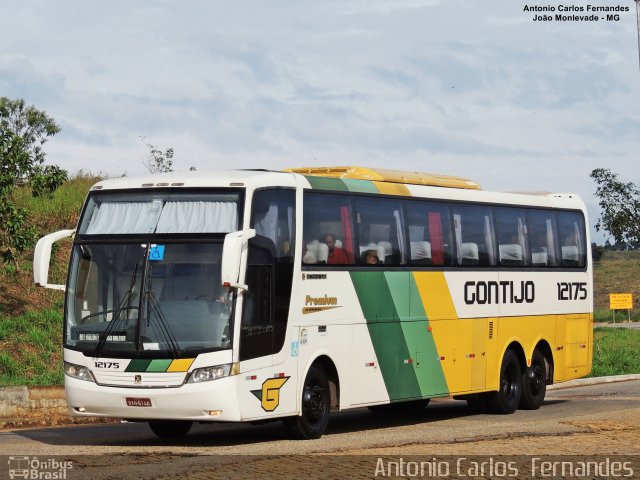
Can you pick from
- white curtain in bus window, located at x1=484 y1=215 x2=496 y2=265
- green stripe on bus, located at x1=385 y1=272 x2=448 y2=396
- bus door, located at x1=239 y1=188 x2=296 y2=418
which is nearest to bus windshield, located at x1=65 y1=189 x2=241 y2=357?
bus door, located at x1=239 y1=188 x2=296 y2=418

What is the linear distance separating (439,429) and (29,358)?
12.4m

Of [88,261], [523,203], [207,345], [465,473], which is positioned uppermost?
[523,203]

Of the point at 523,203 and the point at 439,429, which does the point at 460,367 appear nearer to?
the point at 439,429

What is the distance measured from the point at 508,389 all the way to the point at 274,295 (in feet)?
24.1

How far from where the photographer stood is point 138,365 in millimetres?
15234

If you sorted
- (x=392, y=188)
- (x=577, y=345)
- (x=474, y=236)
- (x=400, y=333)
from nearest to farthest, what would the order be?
1. (x=400, y=333)
2. (x=392, y=188)
3. (x=474, y=236)
4. (x=577, y=345)

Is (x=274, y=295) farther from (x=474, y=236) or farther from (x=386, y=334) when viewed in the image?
(x=474, y=236)

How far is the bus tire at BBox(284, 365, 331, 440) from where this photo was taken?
16.3m

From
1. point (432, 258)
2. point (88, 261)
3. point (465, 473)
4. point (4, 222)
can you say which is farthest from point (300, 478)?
point (4, 222)

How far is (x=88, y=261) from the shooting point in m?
16.0

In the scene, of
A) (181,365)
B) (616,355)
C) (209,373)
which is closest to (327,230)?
(209,373)

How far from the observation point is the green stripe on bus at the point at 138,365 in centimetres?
1521

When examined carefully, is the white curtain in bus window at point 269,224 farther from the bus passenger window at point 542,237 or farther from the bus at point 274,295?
the bus passenger window at point 542,237

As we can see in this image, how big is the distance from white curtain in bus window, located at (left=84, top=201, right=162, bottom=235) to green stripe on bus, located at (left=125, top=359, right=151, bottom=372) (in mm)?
1631
